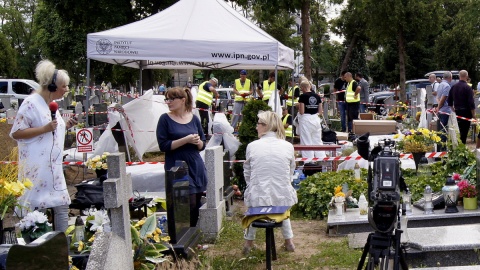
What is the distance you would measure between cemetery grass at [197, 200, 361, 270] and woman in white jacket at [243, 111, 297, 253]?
637 mm

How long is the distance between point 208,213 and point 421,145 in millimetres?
4983

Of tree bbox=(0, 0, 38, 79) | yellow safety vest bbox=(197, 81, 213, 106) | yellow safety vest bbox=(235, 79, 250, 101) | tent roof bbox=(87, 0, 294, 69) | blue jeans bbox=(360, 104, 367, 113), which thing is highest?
tree bbox=(0, 0, 38, 79)

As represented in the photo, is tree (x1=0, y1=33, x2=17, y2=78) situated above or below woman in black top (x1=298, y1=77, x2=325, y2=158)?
above

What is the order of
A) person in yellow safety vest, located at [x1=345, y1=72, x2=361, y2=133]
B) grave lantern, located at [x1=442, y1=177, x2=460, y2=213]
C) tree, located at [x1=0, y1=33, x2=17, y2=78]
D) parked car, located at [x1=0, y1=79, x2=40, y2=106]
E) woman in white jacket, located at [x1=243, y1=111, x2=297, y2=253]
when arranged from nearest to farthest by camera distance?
woman in white jacket, located at [x1=243, y1=111, x2=297, y2=253] → grave lantern, located at [x1=442, y1=177, x2=460, y2=213] → person in yellow safety vest, located at [x1=345, y1=72, x2=361, y2=133] → parked car, located at [x1=0, y1=79, x2=40, y2=106] → tree, located at [x1=0, y1=33, x2=17, y2=78]

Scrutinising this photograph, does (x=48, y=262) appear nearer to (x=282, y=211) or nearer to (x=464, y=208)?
(x=282, y=211)

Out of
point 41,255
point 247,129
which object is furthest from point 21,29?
point 41,255

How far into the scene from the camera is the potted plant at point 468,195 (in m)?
7.79

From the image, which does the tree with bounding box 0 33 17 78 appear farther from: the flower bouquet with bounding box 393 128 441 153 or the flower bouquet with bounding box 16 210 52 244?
the flower bouquet with bounding box 16 210 52 244

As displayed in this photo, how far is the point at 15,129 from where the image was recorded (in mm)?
5305

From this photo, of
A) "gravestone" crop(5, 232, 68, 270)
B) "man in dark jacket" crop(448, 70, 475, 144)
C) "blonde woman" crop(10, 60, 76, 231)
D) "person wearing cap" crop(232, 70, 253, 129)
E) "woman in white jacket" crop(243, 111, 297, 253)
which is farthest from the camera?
"person wearing cap" crop(232, 70, 253, 129)

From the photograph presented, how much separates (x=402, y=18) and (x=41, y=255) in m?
30.9

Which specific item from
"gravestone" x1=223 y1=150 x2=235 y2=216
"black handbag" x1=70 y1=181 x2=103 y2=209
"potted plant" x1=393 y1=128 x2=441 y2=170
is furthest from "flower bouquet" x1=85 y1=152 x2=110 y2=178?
"potted plant" x1=393 y1=128 x2=441 y2=170

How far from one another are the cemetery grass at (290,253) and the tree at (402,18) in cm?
2394

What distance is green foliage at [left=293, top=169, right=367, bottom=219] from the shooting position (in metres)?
8.95
